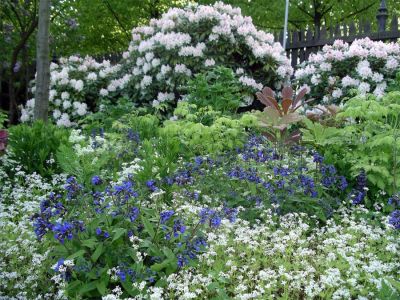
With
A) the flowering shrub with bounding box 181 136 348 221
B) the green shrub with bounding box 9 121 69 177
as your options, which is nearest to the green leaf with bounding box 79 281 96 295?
the flowering shrub with bounding box 181 136 348 221

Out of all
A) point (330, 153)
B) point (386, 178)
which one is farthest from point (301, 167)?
point (386, 178)

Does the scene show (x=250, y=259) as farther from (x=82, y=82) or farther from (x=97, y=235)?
(x=82, y=82)

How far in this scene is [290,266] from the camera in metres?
3.62

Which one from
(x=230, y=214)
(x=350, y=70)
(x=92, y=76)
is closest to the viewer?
(x=230, y=214)

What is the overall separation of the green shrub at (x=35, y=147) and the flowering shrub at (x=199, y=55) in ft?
10.7

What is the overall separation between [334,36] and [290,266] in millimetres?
8112

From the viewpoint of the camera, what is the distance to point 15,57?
13.5 metres

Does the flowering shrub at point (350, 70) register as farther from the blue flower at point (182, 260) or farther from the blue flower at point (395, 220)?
the blue flower at point (182, 260)

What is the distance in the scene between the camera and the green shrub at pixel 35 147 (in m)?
6.28

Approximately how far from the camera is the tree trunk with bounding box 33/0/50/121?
7.39 m

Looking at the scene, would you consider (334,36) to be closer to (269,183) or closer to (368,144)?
(368,144)

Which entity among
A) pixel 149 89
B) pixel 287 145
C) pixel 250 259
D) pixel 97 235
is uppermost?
pixel 149 89

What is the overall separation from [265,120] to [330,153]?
3.85ft

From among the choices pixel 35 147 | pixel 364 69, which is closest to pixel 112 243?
pixel 35 147
